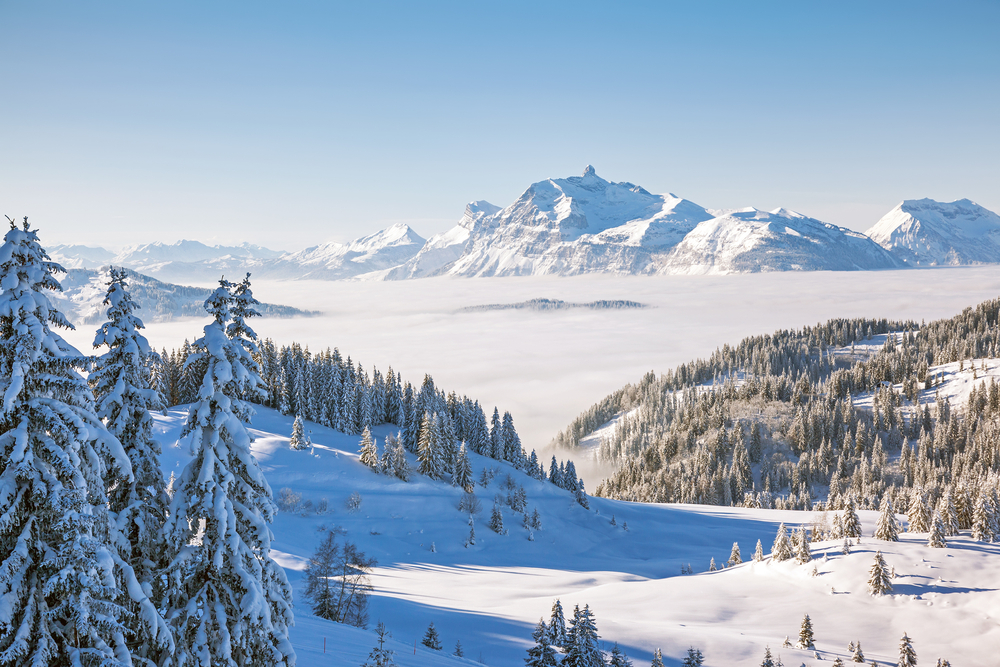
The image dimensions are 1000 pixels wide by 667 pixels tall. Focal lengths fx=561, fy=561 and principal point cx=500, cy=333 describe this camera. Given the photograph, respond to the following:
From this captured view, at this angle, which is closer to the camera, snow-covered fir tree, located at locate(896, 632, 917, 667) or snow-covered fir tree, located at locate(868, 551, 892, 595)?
snow-covered fir tree, located at locate(896, 632, 917, 667)

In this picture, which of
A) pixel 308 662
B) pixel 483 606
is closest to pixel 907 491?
pixel 483 606

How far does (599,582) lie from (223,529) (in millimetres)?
70314

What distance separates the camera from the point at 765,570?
236ft

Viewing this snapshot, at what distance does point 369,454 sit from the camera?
9556 centimetres

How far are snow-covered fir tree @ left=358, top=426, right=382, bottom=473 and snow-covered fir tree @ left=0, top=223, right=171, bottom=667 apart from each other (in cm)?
8664

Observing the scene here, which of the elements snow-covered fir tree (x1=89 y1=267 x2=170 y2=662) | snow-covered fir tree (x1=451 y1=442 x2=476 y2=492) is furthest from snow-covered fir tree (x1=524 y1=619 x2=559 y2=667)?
snow-covered fir tree (x1=451 y1=442 x2=476 y2=492)

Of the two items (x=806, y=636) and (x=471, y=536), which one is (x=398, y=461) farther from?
(x=806, y=636)

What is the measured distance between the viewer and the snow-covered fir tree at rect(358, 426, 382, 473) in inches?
3740

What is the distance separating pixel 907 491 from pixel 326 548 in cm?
15416

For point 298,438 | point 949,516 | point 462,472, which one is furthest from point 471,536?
point 949,516

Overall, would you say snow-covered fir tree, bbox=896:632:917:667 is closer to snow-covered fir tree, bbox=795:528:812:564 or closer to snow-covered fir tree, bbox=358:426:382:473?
snow-covered fir tree, bbox=795:528:812:564

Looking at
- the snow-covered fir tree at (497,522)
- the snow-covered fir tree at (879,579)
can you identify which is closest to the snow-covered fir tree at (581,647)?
the snow-covered fir tree at (879,579)

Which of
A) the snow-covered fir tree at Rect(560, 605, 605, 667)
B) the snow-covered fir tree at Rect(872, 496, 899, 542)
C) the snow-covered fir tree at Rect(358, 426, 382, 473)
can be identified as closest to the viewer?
the snow-covered fir tree at Rect(560, 605, 605, 667)

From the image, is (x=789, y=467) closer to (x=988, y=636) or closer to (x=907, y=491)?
(x=907, y=491)
